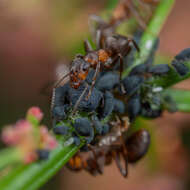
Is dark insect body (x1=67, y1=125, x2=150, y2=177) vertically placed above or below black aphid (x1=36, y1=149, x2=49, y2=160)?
below

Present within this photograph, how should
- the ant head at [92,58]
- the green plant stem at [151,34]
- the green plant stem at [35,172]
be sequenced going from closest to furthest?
the green plant stem at [35,172] → the green plant stem at [151,34] → the ant head at [92,58]

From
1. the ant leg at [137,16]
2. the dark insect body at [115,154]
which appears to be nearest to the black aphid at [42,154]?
the dark insect body at [115,154]

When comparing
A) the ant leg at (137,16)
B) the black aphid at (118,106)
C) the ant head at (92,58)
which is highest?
the ant leg at (137,16)

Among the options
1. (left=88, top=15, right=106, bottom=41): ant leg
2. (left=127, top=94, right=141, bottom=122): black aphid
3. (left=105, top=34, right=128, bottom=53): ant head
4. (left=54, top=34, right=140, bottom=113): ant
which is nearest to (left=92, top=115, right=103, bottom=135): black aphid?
(left=54, top=34, right=140, bottom=113): ant

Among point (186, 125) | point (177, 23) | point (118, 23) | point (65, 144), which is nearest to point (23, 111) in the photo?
point (118, 23)

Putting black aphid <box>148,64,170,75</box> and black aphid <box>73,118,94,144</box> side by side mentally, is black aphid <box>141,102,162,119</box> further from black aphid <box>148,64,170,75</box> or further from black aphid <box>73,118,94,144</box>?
black aphid <box>73,118,94,144</box>

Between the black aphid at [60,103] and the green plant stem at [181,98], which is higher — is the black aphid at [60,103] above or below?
above

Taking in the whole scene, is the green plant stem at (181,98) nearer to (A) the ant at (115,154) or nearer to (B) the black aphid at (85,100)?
(A) the ant at (115,154)
